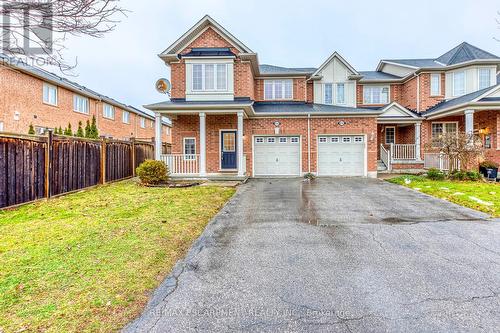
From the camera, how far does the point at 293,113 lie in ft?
52.4

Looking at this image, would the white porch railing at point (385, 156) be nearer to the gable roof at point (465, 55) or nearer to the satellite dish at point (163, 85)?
the gable roof at point (465, 55)

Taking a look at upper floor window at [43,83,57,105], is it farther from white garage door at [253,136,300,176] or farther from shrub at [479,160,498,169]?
shrub at [479,160,498,169]

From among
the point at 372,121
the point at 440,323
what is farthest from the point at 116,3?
the point at 372,121

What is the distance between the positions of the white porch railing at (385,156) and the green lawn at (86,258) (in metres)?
14.1

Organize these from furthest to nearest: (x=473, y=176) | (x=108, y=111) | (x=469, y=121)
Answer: (x=108, y=111), (x=469, y=121), (x=473, y=176)

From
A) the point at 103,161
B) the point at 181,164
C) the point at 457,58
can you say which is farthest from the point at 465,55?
the point at 103,161

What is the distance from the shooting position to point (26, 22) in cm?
354

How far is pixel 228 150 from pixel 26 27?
1272 centimetres

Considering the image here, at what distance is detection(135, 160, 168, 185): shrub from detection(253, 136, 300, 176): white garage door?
5.75 m

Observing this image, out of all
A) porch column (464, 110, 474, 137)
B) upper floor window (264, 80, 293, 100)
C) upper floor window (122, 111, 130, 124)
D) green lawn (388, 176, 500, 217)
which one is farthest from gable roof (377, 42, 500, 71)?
upper floor window (122, 111, 130, 124)

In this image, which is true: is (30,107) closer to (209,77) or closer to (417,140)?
(209,77)

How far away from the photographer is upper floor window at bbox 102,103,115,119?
25109 millimetres

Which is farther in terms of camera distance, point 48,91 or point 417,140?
point 48,91

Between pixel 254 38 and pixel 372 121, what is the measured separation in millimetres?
55227
